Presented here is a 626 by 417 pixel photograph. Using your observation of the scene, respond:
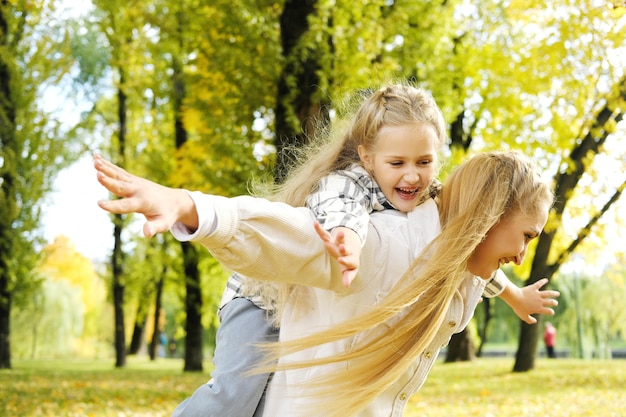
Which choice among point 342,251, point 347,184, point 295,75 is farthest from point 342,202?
point 295,75

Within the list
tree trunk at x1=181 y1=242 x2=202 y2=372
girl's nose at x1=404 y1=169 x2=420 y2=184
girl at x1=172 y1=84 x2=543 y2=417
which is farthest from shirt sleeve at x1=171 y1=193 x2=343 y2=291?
tree trunk at x1=181 y1=242 x2=202 y2=372

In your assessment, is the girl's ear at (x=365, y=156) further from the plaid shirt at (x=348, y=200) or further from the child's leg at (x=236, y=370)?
the child's leg at (x=236, y=370)

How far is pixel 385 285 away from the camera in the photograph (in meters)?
2.60

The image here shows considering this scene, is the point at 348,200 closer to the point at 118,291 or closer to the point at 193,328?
the point at 193,328

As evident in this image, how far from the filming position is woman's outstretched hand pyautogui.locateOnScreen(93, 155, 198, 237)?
183 cm

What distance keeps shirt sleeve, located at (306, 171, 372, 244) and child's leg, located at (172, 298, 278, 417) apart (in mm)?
689

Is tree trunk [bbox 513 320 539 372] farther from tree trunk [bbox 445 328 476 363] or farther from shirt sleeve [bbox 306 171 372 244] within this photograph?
shirt sleeve [bbox 306 171 372 244]

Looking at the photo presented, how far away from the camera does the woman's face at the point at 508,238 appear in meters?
2.71

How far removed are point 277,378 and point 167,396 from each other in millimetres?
8231

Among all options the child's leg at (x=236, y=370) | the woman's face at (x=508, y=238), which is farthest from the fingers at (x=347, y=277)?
the child's leg at (x=236, y=370)

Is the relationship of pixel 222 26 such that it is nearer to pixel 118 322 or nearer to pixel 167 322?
pixel 118 322

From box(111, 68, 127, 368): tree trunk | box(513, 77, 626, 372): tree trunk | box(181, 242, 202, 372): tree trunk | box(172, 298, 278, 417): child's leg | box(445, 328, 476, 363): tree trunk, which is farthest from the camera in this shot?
box(445, 328, 476, 363): tree trunk

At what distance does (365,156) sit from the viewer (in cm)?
291

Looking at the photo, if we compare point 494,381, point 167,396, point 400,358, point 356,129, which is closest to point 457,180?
point 356,129
